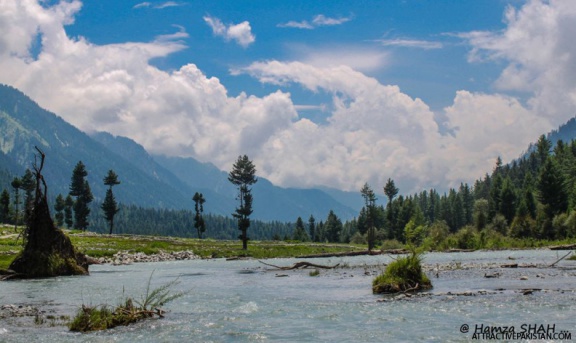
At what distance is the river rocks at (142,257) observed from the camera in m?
67.5

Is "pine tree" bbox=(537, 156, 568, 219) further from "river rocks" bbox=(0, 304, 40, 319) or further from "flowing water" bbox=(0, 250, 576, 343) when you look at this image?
"river rocks" bbox=(0, 304, 40, 319)

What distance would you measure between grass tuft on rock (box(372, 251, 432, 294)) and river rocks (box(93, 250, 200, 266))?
152ft

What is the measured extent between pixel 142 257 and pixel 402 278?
54.6 m

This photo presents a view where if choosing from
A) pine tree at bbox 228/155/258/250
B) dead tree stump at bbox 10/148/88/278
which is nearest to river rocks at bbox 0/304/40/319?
dead tree stump at bbox 10/148/88/278

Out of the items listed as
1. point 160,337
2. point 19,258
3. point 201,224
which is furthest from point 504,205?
point 160,337

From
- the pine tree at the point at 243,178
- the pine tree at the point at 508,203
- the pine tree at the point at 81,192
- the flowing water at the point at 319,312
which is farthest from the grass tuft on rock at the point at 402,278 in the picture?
the pine tree at the point at 81,192

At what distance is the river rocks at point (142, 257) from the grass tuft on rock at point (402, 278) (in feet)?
152

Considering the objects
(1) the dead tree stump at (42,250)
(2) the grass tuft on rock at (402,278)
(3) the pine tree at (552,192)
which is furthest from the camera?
(3) the pine tree at (552,192)

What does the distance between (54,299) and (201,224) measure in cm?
14060

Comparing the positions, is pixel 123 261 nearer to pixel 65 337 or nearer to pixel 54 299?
pixel 54 299

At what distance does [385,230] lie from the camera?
196375 mm

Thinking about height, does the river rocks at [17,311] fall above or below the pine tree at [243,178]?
below

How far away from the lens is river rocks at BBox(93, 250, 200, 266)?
67.5 meters

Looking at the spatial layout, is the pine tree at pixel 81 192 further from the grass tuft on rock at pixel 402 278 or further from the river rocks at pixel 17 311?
the grass tuft on rock at pixel 402 278
